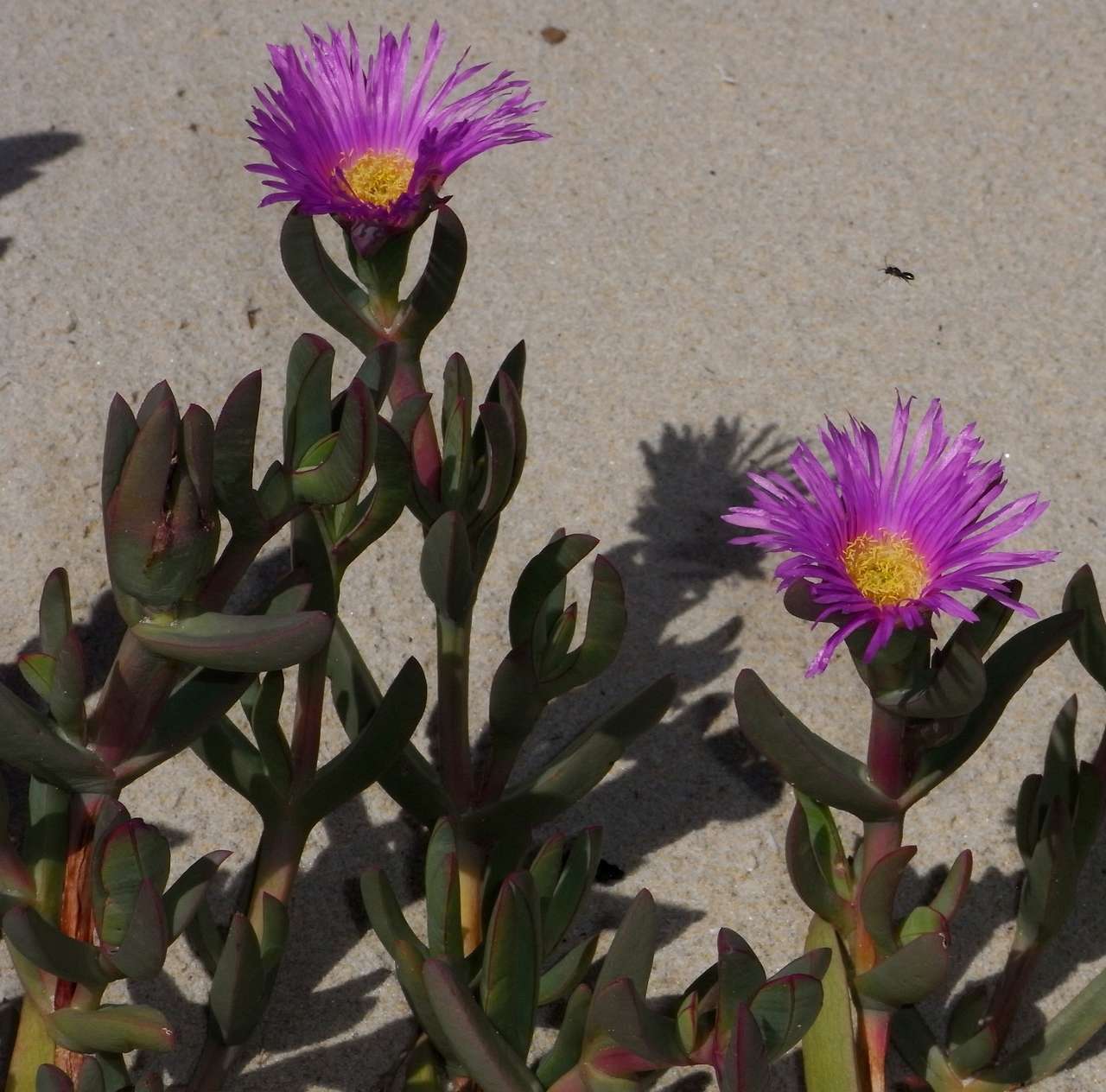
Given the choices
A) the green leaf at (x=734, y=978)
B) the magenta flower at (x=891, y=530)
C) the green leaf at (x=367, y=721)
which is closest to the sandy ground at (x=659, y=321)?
the green leaf at (x=367, y=721)

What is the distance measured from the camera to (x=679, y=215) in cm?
162

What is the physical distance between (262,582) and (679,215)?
2.04 feet

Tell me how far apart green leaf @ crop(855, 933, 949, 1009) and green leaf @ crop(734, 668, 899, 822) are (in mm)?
86

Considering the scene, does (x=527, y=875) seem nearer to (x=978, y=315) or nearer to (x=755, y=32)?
(x=978, y=315)

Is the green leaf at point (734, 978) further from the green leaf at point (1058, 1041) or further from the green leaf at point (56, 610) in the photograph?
the green leaf at point (56, 610)

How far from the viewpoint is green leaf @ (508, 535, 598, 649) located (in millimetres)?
960

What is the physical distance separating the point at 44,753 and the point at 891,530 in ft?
1.64

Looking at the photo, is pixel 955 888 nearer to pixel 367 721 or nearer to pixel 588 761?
pixel 588 761

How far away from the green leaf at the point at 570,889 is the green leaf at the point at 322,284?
0.33m

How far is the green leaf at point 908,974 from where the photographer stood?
0.86m

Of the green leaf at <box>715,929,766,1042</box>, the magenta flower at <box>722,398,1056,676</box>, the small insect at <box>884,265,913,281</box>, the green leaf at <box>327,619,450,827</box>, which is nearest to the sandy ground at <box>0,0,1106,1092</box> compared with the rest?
the small insect at <box>884,265,913,281</box>

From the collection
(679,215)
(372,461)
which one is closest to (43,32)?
(679,215)

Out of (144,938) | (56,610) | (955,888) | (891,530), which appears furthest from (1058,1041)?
(56,610)

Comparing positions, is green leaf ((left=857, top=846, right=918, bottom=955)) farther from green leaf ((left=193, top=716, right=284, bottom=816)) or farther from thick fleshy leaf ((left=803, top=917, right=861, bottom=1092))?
green leaf ((left=193, top=716, right=284, bottom=816))
